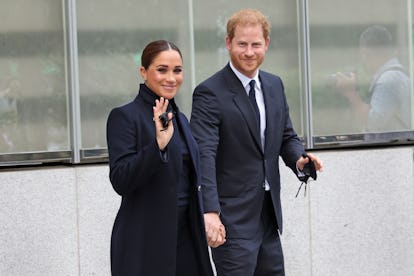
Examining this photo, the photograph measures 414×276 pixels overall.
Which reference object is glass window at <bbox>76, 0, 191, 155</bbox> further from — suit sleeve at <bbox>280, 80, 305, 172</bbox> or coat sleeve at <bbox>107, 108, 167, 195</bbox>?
coat sleeve at <bbox>107, 108, 167, 195</bbox>

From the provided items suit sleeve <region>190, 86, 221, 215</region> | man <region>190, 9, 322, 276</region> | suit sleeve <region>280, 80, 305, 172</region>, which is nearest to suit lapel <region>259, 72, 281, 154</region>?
man <region>190, 9, 322, 276</region>

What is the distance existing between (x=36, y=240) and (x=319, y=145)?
8.22ft

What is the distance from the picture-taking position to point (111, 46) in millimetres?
7391

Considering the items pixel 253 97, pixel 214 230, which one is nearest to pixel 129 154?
pixel 214 230

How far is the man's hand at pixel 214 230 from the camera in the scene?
4.83 metres

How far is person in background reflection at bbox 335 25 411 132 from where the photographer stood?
8117mm

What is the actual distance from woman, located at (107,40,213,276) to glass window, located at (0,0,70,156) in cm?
278

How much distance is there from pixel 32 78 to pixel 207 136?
2.45 meters

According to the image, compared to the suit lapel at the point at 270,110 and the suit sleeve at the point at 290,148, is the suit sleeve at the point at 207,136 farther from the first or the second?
the suit sleeve at the point at 290,148

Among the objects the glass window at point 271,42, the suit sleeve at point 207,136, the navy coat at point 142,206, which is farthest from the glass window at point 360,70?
the navy coat at point 142,206

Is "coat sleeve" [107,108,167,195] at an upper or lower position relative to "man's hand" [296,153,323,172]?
upper

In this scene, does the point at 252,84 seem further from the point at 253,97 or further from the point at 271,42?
the point at 271,42

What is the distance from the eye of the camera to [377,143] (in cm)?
805

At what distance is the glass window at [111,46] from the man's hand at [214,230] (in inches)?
102
